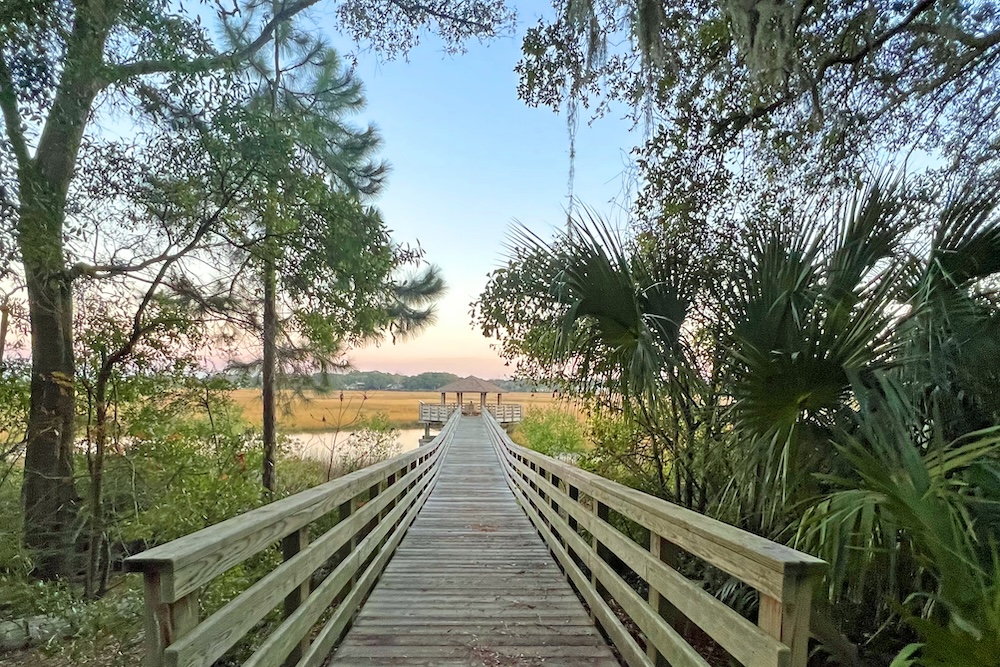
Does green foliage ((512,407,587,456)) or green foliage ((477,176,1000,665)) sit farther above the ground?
green foliage ((477,176,1000,665))

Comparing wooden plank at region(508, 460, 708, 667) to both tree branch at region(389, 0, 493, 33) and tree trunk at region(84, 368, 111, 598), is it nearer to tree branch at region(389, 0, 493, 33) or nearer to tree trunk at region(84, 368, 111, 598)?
Answer: tree trunk at region(84, 368, 111, 598)

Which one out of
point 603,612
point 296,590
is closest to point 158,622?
point 296,590

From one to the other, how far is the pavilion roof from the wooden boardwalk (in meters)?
29.2

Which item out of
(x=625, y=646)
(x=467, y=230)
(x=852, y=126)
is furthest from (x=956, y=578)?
(x=467, y=230)

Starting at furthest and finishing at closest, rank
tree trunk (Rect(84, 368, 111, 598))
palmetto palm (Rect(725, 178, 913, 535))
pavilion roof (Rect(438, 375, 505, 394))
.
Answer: pavilion roof (Rect(438, 375, 505, 394)) < tree trunk (Rect(84, 368, 111, 598)) < palmetto palm (Rect(725, 178, 913, 535))

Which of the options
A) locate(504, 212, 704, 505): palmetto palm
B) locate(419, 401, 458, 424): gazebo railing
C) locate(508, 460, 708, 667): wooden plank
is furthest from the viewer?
locate(419, 401, 458, 424): gazebo railing

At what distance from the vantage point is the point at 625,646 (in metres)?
2.25

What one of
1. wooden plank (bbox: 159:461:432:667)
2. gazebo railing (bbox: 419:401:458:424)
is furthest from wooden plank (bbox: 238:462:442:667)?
gazebo railing (bbox: 419:401:458:424)

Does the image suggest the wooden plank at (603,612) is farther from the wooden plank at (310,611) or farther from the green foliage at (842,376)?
the wooden plank at (310,611)

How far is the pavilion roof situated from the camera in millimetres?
34625

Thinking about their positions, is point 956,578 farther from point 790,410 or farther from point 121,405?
point 121,405

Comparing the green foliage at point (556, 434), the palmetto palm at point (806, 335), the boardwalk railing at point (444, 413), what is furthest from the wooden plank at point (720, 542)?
the boardwalk railing at point (444, 413)

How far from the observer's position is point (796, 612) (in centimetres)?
119

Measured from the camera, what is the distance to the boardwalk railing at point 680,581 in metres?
1.20
